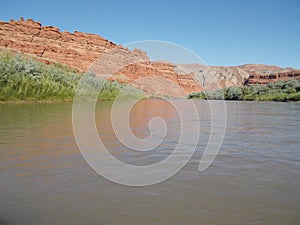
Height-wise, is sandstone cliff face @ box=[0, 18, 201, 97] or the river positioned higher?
sandstone cliff face @ box=[0, 18, 201, 97]

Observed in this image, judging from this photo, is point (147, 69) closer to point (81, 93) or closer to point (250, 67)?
point (81, 93)

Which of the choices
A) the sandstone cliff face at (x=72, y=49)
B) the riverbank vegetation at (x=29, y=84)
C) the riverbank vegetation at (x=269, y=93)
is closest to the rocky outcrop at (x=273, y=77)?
the sandstone cliff face at (x=72, y=49)

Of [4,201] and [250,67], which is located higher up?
[250,67]

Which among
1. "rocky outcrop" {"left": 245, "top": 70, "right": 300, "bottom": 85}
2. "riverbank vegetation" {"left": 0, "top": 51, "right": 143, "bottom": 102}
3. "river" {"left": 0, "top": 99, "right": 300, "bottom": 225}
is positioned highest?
"rocky outcrop" {"left": 245, "top": 70, "right": 300, "bottom": 85}

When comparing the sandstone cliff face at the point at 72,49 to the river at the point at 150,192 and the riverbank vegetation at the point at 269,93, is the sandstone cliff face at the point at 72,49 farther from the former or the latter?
the river at the point at 150,192

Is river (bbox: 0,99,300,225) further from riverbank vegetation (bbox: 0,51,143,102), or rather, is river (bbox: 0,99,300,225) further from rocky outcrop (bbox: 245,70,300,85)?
rocky outcrop (bbox: 245,70,300,85)

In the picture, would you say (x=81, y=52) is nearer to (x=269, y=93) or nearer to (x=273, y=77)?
(x=269, y=93)

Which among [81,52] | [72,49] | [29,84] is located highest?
[72,49]

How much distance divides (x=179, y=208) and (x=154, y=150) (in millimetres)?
2671

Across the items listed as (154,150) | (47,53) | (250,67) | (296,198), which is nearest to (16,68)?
(154,150)

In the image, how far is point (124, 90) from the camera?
3888 centimetres

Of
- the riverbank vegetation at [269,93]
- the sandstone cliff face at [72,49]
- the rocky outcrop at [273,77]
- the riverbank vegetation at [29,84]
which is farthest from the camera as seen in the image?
the rocky outcrop at [273,77]

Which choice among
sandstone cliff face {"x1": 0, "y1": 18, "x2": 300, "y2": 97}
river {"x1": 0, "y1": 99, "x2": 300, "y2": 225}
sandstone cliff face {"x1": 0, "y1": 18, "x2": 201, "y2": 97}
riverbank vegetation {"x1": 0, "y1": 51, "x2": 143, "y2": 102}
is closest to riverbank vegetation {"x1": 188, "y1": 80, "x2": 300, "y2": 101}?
sandstone cliff face {"x1": 0, "y1": 18, "x2": 300, "y2": 97}

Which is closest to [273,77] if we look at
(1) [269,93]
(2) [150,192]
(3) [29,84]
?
(1) [269,93]
